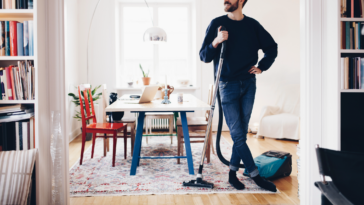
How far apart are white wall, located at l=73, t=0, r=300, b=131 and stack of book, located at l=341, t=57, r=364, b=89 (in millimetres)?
A: 3128

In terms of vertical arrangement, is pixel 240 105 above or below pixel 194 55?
below

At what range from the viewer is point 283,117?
4.23 metres

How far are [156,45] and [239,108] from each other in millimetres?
3293

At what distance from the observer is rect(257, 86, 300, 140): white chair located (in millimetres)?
4125

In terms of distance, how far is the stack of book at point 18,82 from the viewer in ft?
5.41

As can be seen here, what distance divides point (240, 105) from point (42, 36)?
5.00ft

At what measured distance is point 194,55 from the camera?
200 inches

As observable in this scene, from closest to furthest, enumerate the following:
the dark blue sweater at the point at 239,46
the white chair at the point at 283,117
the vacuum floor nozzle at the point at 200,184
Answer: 1. the dark blue sweater at the point at 239,46
2. the vacuum floor nozzle at the point at 200,184
3. the white chair at the point at 283,117

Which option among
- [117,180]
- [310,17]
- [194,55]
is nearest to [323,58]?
[310,17]

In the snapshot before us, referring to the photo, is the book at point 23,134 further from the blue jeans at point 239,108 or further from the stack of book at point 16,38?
the blue jeans at point 239,108

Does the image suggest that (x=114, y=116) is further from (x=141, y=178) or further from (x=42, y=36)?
(x=42, y=36)

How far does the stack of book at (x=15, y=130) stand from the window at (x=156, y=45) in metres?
3.46

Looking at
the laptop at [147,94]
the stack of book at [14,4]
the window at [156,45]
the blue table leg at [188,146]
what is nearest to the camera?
the stack of book at [14,4]

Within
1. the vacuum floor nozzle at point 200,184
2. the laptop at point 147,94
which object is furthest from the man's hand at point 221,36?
the vacuum floor nozzle at point 200,184
